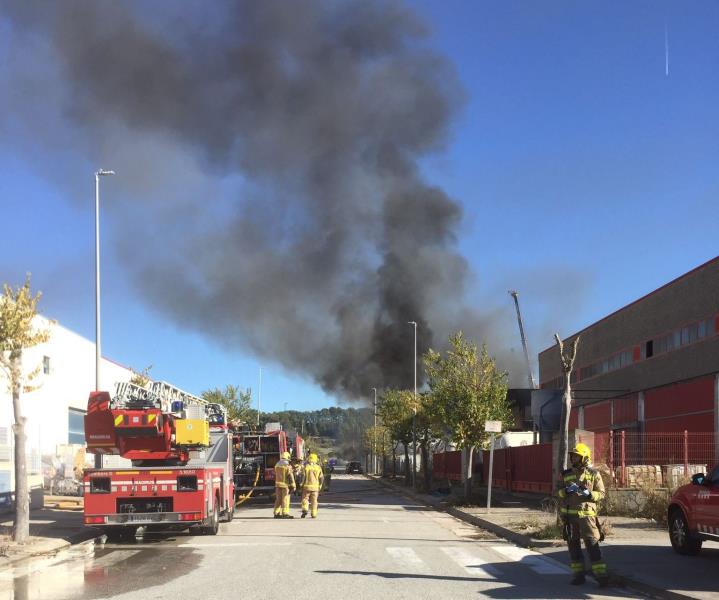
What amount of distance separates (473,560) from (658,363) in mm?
23172

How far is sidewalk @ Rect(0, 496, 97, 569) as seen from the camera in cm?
1248

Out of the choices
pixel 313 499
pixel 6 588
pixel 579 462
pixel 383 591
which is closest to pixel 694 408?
pixel 313 499

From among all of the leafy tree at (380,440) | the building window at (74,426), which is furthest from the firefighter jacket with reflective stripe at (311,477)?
the leafy tree at (380,440)

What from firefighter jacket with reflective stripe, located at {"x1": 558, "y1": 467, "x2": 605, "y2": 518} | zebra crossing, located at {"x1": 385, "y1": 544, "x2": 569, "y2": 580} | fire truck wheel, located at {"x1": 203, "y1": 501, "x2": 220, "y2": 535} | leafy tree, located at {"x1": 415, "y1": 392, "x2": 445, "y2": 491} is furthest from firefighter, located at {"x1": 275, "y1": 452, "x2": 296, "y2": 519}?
firefighter jacket with reflective stripe, located at {"x1": 558, "y1": 467, "x2": 605, "y2": 518}

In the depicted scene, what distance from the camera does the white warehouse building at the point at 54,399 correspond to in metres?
23.6

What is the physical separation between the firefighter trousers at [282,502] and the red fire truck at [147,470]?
3884 mm

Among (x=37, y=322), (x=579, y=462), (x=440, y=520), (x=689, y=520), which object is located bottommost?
(x=440, y=520)

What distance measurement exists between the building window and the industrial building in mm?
19904

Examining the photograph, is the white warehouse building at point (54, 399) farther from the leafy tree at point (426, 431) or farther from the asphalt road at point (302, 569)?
the leafy tree at point (426, 431)

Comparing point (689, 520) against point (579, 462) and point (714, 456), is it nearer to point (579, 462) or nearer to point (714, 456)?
point (579, 462)

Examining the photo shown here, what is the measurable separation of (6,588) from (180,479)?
5.00m

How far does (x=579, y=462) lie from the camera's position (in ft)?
32.4

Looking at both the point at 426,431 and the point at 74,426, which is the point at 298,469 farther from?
the point at 426,431

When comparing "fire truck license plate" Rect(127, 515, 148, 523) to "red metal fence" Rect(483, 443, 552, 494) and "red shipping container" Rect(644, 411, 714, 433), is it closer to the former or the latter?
"red metal fence" Rect(483, 443, 552, 494)
